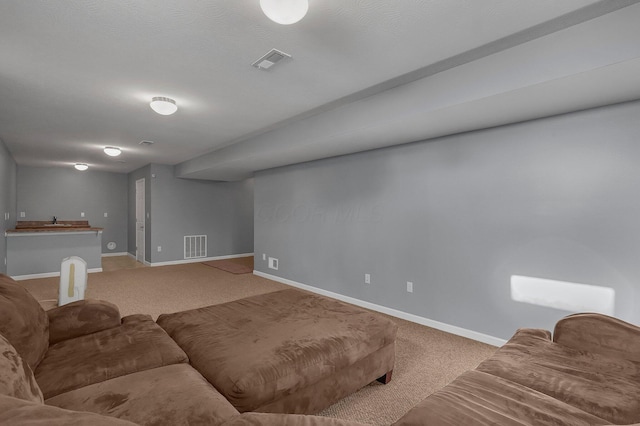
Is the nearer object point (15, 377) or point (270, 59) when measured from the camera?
point (15, 377)

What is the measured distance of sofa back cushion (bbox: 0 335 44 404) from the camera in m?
0.85

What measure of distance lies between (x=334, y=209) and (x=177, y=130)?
2601 millimetres

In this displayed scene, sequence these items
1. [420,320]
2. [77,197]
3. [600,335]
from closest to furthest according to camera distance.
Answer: [600,335] < [420,320] < [77,197]

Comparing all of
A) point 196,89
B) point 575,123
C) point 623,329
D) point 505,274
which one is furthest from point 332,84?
point 623,329

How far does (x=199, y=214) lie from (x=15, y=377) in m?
7.57

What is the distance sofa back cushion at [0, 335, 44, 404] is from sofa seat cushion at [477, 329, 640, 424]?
1899mm

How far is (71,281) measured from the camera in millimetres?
4172

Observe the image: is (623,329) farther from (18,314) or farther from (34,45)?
(34,45)

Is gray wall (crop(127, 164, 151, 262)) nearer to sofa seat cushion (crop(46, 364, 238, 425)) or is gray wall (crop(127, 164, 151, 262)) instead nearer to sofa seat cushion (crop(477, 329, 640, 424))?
sofa seat cushion (crop(46, 364, 238, 425))

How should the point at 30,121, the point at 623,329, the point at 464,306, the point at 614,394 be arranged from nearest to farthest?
1. the point at 614,394
2. the point at 623,329
3. the point at 464,306
4. the point at 30,121

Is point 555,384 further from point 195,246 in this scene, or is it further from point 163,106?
point 195,246

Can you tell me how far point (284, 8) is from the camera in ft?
5.20

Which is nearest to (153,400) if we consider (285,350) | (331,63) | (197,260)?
(285,350)

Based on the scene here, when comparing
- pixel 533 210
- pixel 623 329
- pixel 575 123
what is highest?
pixel 575 123
